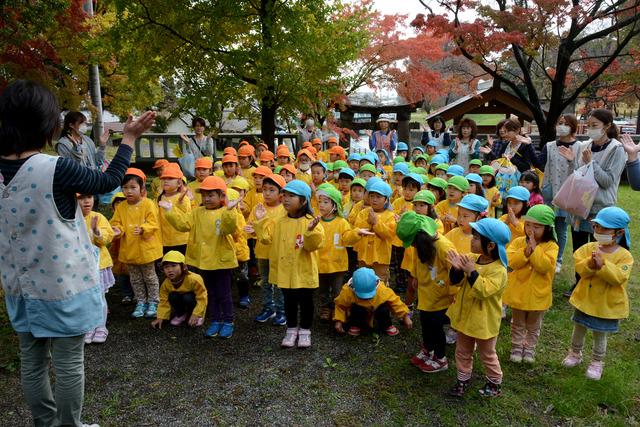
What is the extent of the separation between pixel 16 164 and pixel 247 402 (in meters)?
2.39

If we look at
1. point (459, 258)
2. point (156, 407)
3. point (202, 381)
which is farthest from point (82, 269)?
point (459, 258)

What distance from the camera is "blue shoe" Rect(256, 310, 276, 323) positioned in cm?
512

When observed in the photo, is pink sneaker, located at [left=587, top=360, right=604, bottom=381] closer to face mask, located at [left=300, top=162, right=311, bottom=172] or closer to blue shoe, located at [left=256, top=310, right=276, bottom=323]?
blue shoe, located at [left=256, top=310, right=276, bottom=323]

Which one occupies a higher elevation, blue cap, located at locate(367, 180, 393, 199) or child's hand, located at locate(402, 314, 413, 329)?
blue cap, located at locate(367, 180, 393, 199)

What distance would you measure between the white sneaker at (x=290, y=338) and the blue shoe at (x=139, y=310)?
5.92ft

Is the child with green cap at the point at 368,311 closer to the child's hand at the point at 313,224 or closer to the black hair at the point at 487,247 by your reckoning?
the child's hand at the point at 313,224

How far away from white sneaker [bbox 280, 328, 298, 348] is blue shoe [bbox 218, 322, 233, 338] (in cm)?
59

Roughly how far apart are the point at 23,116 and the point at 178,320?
315 centimetres

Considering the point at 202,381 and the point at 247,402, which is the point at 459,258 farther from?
the point at 202,381

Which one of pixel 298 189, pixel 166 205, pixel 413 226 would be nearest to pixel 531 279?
pixel 413 226

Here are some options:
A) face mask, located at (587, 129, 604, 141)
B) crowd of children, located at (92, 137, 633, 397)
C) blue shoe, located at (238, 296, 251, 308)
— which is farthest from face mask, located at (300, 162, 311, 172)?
face mask, located at (587, 129, 604, 141)

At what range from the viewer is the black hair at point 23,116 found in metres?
2.37

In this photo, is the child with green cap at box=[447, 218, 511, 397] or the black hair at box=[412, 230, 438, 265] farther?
the black hair at box=[412, 230, 438, 265]

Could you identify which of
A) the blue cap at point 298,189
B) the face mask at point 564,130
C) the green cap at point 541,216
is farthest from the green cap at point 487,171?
the blue cap at point 298,189
